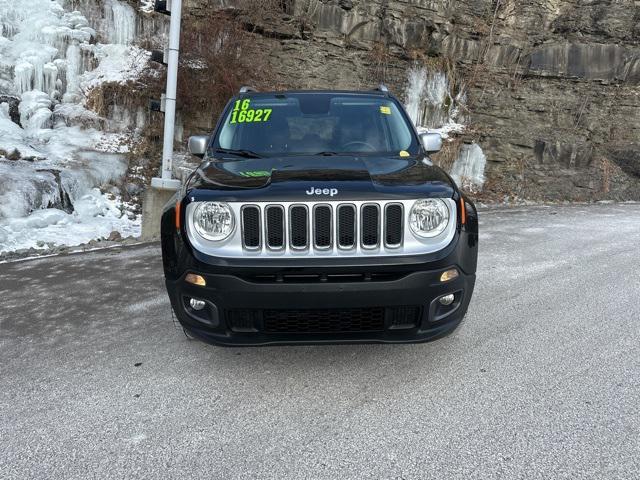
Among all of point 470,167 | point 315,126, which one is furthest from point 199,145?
point 470,167

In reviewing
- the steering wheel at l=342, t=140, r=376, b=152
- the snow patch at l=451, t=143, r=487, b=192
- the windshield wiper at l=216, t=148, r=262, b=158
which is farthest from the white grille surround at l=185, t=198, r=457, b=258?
the snow patch at l=451, t=143, r=487, b=192

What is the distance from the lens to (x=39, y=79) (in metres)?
12.9

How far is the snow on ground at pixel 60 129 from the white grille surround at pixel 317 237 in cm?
581

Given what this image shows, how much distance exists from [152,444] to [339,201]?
5.45ft

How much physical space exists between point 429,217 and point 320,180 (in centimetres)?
70

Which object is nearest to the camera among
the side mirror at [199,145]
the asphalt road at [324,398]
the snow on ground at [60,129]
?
the asphalt road at [324,398]

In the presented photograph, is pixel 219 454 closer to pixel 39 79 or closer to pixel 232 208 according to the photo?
pixel 232 208

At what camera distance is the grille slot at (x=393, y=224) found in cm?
288

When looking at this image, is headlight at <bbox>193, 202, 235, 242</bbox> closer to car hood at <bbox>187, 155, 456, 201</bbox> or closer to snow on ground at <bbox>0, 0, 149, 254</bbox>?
car hood at <bbox>187, 155, 456, 201</bbox>

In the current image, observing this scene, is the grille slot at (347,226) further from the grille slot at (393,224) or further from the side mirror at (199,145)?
the side mirror at (199,145)

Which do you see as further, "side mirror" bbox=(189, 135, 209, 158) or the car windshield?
"side mirror" bbox=(189, 135, 209, 158)

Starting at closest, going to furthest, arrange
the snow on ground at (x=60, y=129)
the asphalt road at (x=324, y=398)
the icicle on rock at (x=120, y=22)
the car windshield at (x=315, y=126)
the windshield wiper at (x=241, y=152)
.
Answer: the asphalt road at (x=324, y=398)
the windshield wiper at (x=241, y=152)
the car windshield at (x=315, y=126)
the snow on ground at (x=60, y=129)
the icicle on rock at (x=120, y=22)

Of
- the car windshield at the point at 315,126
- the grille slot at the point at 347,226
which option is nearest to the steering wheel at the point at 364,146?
the car windshield at the point at 315,126

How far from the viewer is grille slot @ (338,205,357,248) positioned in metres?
2.86
